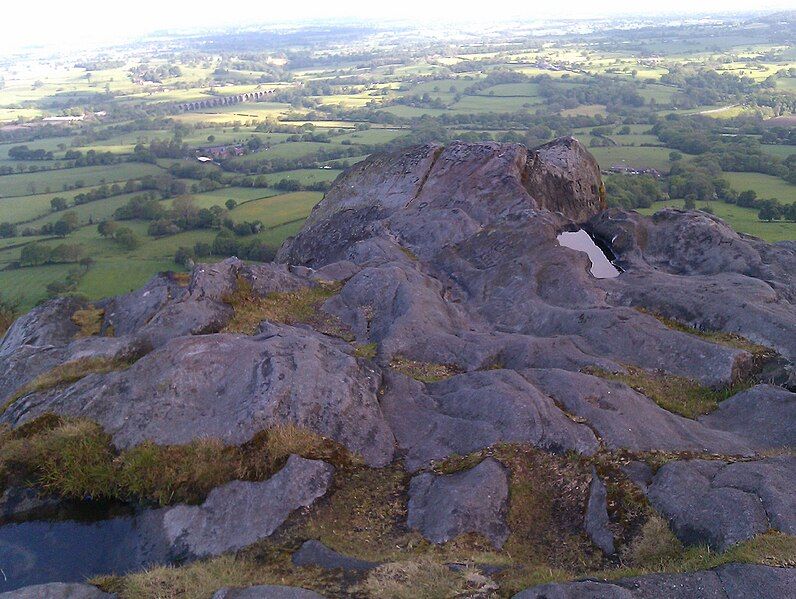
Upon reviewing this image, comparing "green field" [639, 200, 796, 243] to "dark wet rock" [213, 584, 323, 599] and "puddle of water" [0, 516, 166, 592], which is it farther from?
"puddle of water" [0, 516, 166, 592]

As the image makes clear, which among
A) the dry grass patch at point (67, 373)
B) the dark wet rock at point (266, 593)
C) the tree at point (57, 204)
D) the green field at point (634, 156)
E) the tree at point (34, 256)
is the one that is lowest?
the tree at point (34, 256)

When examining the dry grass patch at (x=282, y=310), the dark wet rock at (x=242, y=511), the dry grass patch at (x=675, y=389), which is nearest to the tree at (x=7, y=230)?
the dry grass patch at (x=282, y=310)

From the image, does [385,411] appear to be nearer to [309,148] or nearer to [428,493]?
[428,493]

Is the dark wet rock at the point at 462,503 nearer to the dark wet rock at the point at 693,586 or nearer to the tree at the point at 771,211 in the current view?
the dark wet rock at the point at 693,586

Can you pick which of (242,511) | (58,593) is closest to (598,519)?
(242,511)

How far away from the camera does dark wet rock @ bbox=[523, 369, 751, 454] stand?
20.6m

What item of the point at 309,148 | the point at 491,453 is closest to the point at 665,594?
the point at 491,453

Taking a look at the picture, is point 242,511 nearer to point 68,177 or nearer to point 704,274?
point 704,274

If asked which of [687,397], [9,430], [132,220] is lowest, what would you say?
[132,220]

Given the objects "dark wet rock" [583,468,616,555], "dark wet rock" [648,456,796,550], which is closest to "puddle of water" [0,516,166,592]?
"dark wet rock" [583,468,616,555]

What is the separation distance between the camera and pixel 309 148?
144m

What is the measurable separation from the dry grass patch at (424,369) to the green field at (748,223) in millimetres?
54342

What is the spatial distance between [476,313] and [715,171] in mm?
86619

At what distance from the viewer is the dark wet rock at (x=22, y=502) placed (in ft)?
63.6
